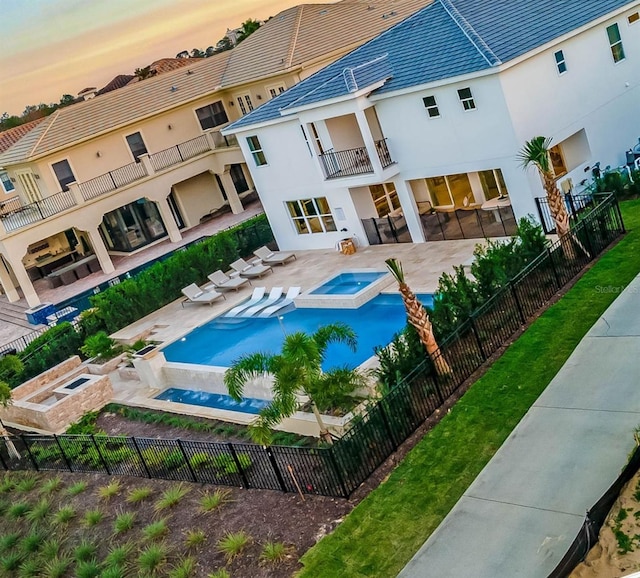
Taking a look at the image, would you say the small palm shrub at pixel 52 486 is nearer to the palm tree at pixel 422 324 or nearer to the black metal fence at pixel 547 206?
the palm tree at pixel 422 324

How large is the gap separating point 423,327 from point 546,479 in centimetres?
500

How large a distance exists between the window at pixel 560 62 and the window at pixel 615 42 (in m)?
2.55

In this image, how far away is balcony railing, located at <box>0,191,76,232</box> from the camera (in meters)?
36.1

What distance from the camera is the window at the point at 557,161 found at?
26484mm

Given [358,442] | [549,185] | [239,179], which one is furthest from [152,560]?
[239,179]

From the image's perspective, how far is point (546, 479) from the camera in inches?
460

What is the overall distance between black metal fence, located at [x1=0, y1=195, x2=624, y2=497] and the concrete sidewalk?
226 centimetres

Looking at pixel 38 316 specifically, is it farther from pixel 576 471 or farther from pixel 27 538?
pixel 576 471

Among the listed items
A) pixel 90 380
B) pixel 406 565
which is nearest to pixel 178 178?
pixel 90 380

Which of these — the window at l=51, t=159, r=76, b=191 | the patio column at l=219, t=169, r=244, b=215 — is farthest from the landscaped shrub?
the patio column at l=219, t=169, r=244, b=215

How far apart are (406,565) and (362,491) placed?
8.04 feet

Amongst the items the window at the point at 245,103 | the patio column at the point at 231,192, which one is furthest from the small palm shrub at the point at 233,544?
the window at the point at 245,103

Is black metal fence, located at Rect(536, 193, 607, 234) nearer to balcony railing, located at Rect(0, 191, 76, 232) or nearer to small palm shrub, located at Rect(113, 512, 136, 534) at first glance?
small palm shrub, located at Rect(113, 512, 136, 534)

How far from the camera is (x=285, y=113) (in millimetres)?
28453
